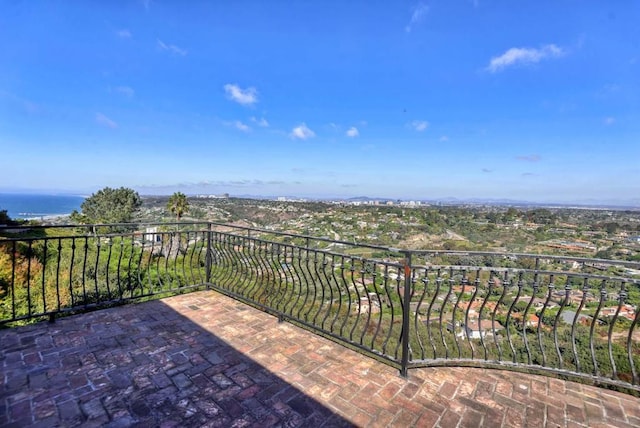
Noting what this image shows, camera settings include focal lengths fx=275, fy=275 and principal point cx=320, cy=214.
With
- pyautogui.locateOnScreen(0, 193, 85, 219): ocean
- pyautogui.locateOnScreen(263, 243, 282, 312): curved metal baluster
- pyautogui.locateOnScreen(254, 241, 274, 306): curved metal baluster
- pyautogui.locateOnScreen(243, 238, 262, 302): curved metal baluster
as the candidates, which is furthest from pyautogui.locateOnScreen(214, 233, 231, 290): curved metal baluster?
pyautogui.locateOnScreen(0, 193, 85, 219): ocean

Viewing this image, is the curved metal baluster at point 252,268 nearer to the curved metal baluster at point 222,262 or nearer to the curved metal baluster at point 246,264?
the curved metal baluster at point 246,264

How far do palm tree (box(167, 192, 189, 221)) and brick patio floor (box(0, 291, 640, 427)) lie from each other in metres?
24.6

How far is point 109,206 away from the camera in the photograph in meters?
26.2

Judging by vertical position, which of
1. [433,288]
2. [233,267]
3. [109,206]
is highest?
[433,288]

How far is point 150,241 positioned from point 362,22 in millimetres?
6266

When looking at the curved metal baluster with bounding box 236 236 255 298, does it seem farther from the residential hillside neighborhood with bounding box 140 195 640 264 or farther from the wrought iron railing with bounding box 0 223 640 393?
the residential hillside neighborhood with bounding box 140 195 640 264

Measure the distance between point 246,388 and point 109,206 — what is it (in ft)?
102

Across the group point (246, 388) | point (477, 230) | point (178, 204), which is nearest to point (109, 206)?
point (178, 204)

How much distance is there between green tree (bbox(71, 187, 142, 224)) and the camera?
24.9 metres

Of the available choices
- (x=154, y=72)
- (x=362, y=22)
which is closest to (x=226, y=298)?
(x=362, y=22)

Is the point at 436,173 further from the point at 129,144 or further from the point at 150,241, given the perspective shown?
the point at 129,144

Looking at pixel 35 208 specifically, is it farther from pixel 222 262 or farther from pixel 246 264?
pixel 246 264

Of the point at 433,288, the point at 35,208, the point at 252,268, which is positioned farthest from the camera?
the point at 35,208

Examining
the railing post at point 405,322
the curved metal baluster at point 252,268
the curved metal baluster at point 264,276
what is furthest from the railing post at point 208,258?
A: the railing post at point 405,322
